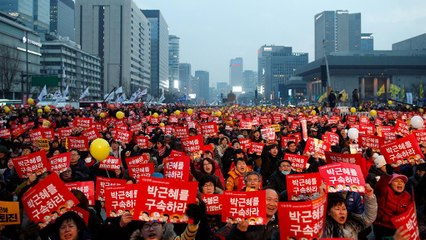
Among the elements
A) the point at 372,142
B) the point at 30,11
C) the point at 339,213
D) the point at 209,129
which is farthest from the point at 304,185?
the point at 30,11

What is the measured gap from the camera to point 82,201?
5.99m

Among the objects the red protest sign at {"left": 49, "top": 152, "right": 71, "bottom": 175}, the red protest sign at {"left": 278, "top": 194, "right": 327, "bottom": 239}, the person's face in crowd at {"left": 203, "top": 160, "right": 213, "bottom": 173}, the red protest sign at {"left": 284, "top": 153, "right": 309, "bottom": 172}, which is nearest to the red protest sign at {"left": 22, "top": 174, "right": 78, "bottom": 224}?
the red protest sign at {"left": 278, "top": 194, "right": 327, "bottom": 239}

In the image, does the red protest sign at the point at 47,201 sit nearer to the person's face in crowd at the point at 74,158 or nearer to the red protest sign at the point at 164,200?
the red protest sign at the point at 164,200

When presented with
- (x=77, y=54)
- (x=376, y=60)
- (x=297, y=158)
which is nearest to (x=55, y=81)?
(x=297, y=158)

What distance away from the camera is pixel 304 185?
6.29 m

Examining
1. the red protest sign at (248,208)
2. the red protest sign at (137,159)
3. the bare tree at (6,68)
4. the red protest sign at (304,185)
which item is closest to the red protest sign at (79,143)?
the red protest sign at (137,159)

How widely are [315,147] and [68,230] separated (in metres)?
6.45

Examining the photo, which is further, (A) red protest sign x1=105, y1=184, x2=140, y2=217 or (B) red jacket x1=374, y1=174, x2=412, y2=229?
(B) red jacket x1=374, y1=174, x2=412, y2=229

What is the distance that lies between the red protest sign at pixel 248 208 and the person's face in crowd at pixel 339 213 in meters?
0.79

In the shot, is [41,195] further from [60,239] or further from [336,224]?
[336,224]

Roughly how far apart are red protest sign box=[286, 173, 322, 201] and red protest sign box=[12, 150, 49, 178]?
4445mm

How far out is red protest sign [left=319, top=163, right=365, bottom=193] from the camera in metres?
5.74

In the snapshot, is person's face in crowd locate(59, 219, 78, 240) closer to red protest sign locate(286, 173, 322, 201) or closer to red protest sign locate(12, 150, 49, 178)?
red protest sign locate(286, 173, 322, 201)

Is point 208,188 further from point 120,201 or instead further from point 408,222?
point 408,222
